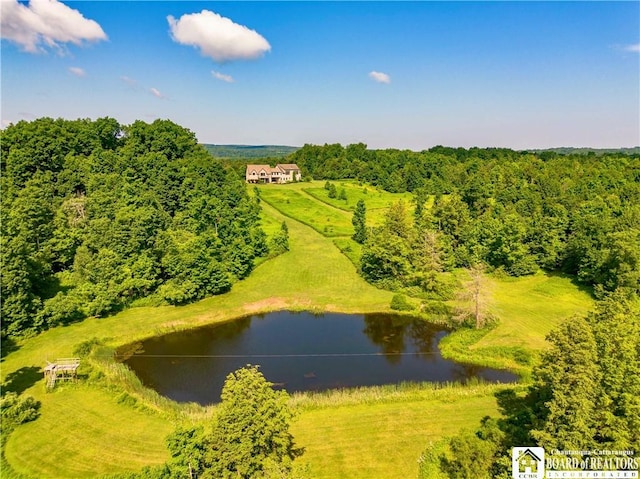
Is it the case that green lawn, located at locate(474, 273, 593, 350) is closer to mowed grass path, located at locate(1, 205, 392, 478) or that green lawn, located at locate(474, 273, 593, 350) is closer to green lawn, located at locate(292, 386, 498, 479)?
green lawn, located at locate(292, 386, 498, 479)

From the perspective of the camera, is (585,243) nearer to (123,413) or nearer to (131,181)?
(123,413)

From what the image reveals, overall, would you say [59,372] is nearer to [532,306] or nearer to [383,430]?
[383,430]

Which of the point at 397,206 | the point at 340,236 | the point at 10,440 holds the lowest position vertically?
the point at 10,440

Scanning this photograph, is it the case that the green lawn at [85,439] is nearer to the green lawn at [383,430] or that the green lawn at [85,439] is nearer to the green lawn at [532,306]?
the green lawn at [383,430]

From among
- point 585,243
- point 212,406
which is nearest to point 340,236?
point 585,243

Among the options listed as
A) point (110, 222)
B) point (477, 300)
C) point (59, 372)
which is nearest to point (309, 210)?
point (110, 222)

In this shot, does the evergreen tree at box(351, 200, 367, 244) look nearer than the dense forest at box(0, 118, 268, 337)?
No

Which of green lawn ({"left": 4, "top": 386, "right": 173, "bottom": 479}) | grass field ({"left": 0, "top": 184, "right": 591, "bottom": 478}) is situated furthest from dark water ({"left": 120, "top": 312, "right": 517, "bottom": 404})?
green lawn ({"left": 4, "top": 386, "right": 173, "bottom": 479})
